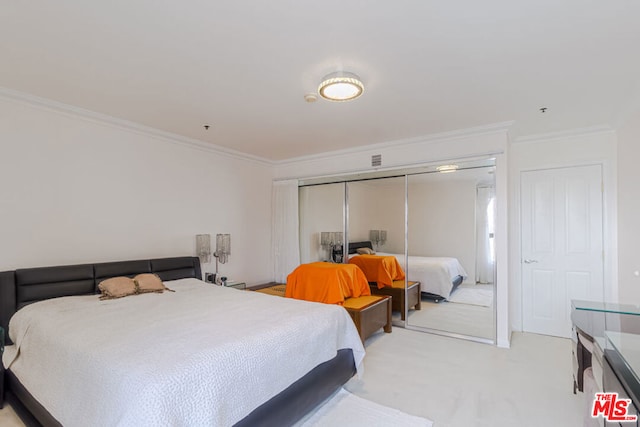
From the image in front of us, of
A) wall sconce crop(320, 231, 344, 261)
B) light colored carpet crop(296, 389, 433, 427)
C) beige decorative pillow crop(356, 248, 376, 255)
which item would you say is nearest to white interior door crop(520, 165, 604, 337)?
beige decorative pillow crop(356, 248, 376, 255)

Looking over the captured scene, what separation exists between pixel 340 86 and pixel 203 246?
2.99 m

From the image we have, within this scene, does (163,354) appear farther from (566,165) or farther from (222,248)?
(566,165)

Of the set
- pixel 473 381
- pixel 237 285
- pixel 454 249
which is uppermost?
pixel 454 249

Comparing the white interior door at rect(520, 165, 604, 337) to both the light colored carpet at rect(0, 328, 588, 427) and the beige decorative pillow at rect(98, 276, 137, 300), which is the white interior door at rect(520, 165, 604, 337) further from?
the beige decorative pillow at rect(98, 276, 137, 300)

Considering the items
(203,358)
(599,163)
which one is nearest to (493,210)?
(599,163)

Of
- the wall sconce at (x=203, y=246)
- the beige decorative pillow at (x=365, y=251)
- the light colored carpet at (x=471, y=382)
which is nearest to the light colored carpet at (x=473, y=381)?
the light colored carpet at (x=471, y=382)

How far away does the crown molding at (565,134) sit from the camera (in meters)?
3.78

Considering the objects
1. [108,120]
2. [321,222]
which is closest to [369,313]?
[321,222]

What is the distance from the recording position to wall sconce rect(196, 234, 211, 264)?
433 centimetres

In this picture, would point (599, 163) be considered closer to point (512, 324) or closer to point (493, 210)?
point (493, 210)

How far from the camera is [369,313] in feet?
12.1

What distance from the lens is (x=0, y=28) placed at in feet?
6.46

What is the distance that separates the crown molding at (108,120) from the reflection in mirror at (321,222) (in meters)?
1.41

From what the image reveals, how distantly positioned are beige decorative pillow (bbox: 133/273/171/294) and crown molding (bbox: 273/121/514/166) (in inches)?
120
